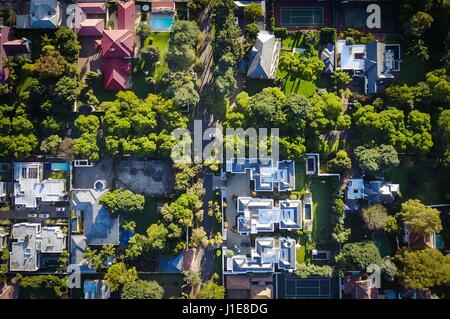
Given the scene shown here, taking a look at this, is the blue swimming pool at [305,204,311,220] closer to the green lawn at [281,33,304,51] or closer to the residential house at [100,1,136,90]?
the green lawn at [281,33,304,51]

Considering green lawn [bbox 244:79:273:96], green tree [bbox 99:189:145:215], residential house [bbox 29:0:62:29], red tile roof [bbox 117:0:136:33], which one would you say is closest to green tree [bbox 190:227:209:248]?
green tree [bbox 99:189:145:215]

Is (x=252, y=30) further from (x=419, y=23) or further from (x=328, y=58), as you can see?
(x=419, y=23)


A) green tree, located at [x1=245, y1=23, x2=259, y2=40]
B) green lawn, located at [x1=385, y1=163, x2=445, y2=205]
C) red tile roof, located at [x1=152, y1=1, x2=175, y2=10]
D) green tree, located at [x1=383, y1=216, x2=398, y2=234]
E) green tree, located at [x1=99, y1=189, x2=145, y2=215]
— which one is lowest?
green tree, located at [x1=383, y1=216, x2=398, y2=234]

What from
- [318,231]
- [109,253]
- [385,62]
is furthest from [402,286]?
[109,253]

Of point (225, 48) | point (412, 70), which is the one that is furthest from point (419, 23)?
point (225, 48)
